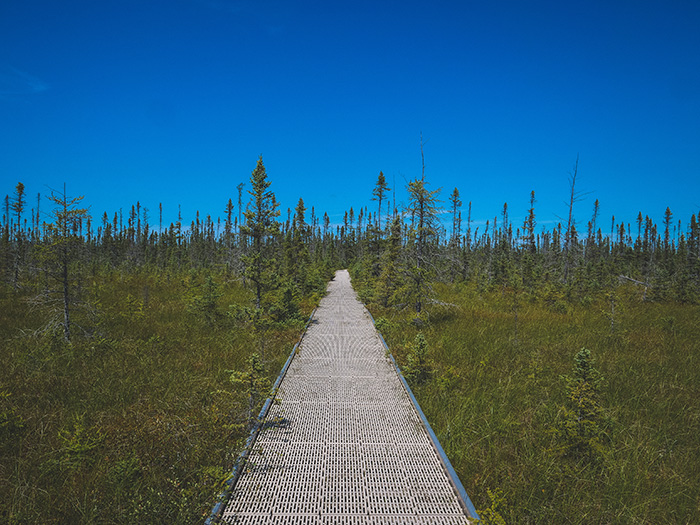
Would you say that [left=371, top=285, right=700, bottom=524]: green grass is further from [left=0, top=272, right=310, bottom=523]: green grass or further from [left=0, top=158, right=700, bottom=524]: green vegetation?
[left=0, top=272, right=310, bottom=523]: green grass

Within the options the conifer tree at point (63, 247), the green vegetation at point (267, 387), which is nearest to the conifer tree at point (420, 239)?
the green vegetation at point (267, 387)

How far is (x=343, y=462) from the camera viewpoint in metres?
3.87

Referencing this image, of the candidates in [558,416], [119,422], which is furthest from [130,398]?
[558,416]

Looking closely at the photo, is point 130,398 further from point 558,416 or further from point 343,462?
point 558,416

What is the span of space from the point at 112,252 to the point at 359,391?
58041mm

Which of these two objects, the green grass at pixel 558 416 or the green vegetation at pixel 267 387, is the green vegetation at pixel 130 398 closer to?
the green vegetation at pixel 267 387

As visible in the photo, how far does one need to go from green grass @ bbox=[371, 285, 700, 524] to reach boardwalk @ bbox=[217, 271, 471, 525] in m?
0.53

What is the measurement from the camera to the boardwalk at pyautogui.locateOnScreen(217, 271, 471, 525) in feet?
10.1

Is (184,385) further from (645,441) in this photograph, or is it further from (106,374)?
(645,441)

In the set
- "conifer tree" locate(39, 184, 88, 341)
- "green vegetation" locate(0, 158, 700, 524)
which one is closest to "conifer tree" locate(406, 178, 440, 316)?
"green vegetation" locate(0, 158, 700, 524)

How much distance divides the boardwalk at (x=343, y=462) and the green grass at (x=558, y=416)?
53 cm

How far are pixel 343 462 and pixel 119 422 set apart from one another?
11.6ft

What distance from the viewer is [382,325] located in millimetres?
10641

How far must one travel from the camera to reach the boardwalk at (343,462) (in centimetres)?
309
